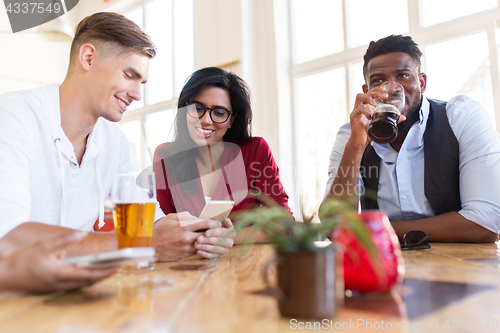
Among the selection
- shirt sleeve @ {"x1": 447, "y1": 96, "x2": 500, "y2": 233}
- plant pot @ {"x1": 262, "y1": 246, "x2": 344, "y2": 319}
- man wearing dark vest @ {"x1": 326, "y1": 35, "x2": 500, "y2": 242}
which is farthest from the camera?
man wearing dark vest @ {"x1": 326, "y1": 35, "x2": 500, "y2": 242}

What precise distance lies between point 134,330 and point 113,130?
4.57ft

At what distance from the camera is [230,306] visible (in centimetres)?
58

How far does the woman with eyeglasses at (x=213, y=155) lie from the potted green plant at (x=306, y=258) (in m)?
1.50

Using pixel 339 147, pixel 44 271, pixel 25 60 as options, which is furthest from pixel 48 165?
pixel 25 60

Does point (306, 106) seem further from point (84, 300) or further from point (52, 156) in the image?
point (84, 300)

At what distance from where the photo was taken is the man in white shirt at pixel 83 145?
100 cm

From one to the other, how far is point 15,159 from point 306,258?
3.11 ft

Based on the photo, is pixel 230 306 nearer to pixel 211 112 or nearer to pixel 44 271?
pixel 44 271

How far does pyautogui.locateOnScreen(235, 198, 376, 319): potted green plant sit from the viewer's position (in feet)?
1.56

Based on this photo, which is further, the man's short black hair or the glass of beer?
the man's short black hair

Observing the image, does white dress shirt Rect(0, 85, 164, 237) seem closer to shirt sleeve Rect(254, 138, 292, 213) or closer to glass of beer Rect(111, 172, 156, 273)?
glass of beer Rect(111, 172, 156, 273)

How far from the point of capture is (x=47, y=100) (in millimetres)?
1346

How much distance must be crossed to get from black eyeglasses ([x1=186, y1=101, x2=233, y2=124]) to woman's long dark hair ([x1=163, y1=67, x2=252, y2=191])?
5cm

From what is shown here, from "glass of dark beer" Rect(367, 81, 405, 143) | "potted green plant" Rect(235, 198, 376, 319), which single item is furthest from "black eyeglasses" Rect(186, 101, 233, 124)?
"potted green plant" Rect(235, 198, 376, 319)
